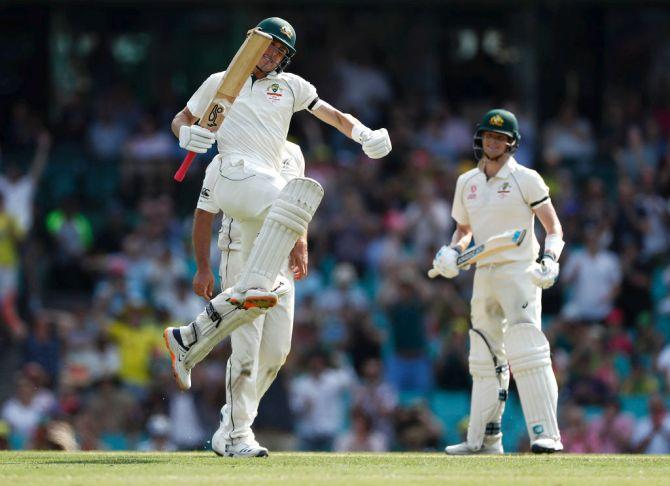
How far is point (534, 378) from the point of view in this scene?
9812 millimetres

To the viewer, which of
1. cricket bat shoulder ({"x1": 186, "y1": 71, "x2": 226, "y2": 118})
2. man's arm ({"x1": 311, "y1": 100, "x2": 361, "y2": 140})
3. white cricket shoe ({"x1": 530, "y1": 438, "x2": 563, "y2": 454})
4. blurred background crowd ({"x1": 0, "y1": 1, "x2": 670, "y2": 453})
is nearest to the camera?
cricket bat shoulder ({"x1": 186, "y1": 71, "x2": 226, "y2": 118})

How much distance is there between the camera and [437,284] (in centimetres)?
1680

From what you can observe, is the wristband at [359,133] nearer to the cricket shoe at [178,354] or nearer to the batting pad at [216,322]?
Result: the batting pad at [216,322]

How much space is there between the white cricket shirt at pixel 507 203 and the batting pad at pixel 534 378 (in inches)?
19.8

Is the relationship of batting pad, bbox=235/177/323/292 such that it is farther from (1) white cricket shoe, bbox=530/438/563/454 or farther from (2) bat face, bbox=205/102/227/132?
(1) white cricket shoe, bbox=530/438/563/454

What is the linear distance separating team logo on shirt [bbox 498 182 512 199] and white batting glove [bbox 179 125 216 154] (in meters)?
2.12

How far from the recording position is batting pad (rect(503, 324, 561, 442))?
9.75 metres

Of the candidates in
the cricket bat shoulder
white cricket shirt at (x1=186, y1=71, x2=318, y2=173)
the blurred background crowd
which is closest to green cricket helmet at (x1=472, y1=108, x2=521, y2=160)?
white cricket shirt at (x1=186, y1=71, x2=318, y2=173)

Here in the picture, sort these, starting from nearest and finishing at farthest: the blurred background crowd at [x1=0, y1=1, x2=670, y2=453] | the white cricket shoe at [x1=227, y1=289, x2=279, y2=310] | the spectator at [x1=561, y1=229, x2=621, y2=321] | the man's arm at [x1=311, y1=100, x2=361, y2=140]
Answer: the white cricket shoe at [x1=227, y1=289, x2=279, y2=310]
the man's arm at [x1=311, y1=100, x2=361, y2=140]
the blurred background crowd at [x1=0, y1=1, x2=670, y2=453]
the spectator at [x1=561, y1=229, x2=621, y2=321]

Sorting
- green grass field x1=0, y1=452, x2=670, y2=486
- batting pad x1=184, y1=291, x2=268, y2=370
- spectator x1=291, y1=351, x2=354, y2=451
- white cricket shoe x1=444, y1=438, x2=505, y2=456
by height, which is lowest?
green grass field x1=0, y1=452, x2=670, y2=486

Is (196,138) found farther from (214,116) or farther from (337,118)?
(337,118)

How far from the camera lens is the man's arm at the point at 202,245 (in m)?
9.41

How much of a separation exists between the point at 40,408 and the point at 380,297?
390 centimetres

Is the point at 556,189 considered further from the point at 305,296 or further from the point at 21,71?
the point at 21,71
